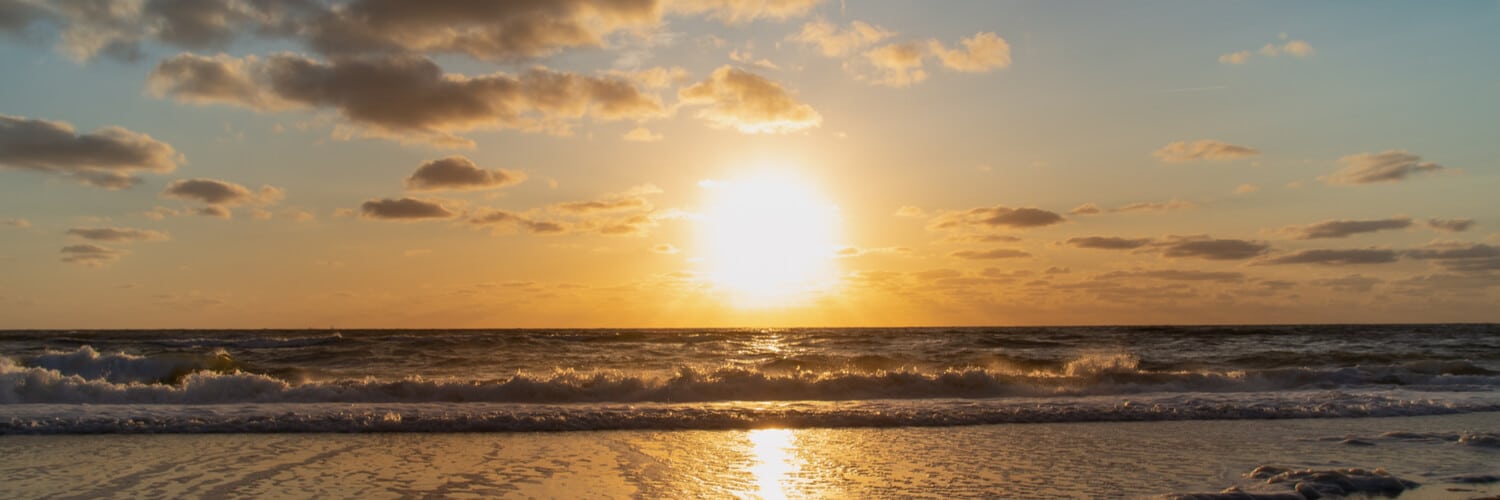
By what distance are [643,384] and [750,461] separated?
29.4ft

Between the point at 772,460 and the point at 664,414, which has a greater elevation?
the point at 664,414

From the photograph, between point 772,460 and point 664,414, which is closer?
point 772,460

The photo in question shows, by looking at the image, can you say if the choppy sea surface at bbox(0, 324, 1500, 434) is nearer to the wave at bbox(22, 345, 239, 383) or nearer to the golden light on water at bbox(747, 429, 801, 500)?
the wave at bbox(22, 345, 239, 383)

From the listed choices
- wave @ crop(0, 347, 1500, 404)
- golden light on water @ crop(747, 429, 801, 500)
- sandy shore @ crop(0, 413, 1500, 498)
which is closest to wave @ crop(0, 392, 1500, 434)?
sandy shore @ crop(0, 413, 1500, 498)

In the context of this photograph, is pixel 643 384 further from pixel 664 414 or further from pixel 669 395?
pixel 664 414

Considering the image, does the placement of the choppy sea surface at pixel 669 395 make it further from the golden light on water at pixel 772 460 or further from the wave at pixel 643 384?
the golden light on water at pixel 772 460

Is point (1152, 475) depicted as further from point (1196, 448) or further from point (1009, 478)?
point (1196, 448)

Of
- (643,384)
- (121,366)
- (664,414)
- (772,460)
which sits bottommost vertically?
(772,460)

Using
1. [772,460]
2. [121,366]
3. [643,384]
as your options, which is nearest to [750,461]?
[772,460]

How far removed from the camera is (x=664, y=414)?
48.9 ft

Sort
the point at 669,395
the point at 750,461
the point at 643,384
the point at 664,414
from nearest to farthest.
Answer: the point at 750,461 → the point at 664,414 → the point at 669,395 → the point at 643,384

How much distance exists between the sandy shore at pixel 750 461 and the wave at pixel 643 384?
16.0 ft

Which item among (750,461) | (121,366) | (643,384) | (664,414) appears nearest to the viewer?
(750,461)

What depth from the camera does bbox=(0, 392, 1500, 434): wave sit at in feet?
44.2
